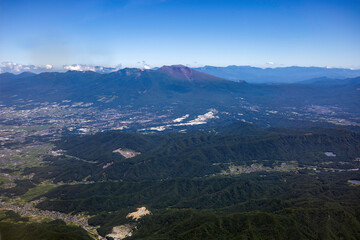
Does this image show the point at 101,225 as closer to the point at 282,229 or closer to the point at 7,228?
the point at 7,228

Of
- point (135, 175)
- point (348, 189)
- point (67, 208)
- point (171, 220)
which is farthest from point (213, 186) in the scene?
point (67, 208)

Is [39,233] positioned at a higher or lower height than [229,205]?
higher

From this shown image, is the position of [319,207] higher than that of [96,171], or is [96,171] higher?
[319,207]

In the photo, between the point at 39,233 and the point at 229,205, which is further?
the point at 229,205

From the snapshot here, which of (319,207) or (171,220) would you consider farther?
(171,220)

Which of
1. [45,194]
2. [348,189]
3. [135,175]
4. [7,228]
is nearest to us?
[7,228]

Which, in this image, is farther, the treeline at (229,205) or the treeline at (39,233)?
the treeline at (229,205)

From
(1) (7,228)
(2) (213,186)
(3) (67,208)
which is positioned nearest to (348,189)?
(2) (213,186)

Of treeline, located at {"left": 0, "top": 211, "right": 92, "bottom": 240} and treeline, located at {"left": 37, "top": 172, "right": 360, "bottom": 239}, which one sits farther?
treeline, located at {"left": 37, "top": 172, "right": 360, "bottom": 239}

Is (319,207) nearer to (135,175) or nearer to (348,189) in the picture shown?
(348,189)

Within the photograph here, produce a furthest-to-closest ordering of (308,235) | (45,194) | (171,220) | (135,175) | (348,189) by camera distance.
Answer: (135,175) < (45,194) < (348,189) < (171,220) < (308,235)
